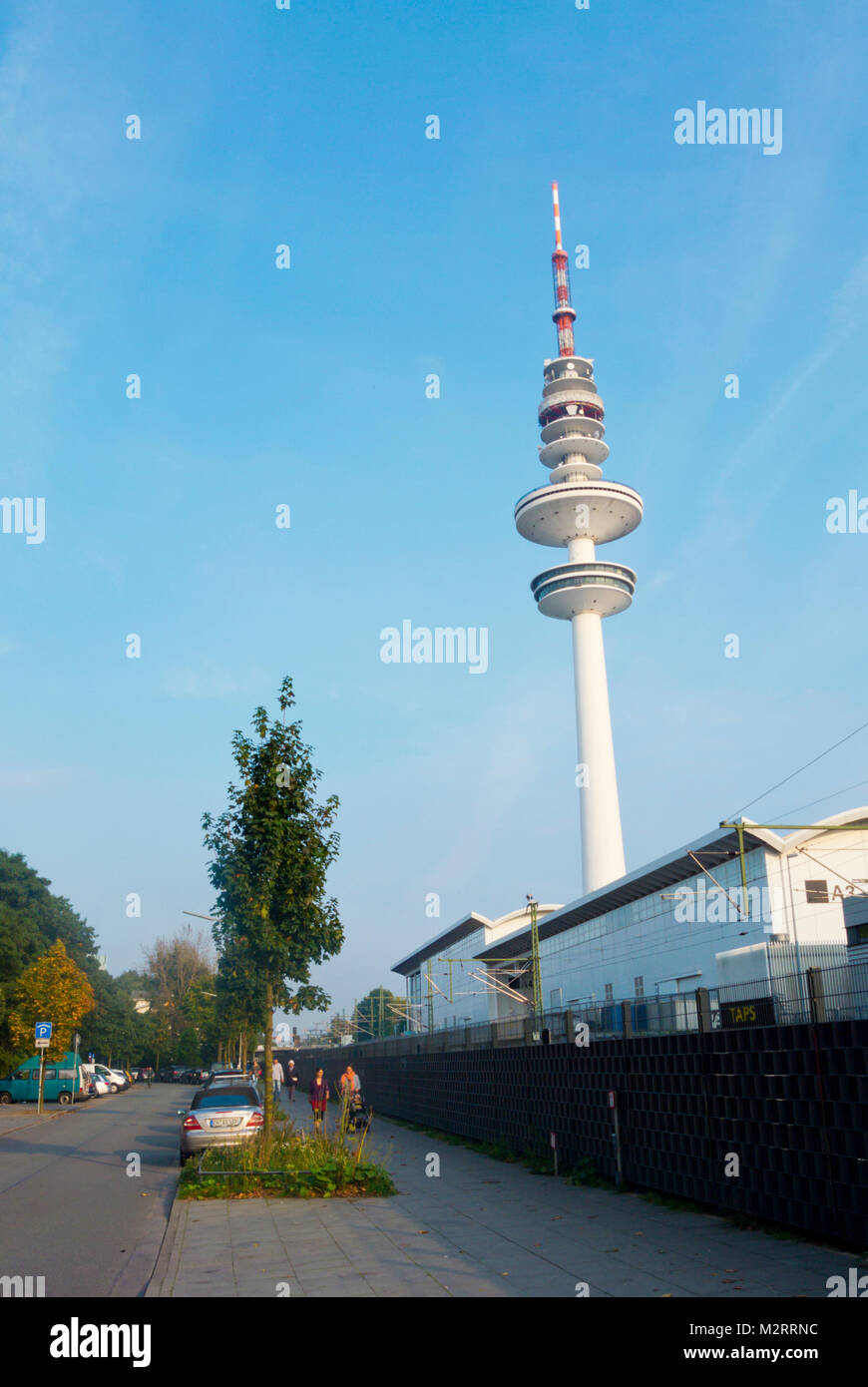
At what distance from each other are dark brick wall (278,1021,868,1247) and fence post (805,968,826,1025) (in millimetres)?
146

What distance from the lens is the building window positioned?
4122 cm

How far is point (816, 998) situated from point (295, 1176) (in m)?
7.69

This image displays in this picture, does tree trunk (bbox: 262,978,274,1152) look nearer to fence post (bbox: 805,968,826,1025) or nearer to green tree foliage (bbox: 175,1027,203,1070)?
fence post (bbox: 805,968,826,1025)

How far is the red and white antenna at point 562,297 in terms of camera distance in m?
98.3

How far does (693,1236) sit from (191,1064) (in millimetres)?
94118

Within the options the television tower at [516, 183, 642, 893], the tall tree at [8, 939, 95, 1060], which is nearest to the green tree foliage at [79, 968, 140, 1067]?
the tall tree at [8, 939, 95, 1060]

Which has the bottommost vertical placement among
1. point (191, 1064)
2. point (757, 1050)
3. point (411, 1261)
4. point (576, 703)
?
point (191, 1064)

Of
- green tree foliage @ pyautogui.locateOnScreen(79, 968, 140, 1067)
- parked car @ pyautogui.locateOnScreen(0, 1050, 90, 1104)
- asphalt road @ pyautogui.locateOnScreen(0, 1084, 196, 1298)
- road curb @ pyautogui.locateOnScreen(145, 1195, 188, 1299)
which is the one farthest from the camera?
green tree foliage @ pyautogui.locateOnScreen(79, 968, 140, 1067)

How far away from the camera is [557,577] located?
88.1m

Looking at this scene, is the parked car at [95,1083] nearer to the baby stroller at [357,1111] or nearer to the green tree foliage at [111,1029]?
the green tree foliage at [111,1029]

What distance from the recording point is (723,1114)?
464 inches

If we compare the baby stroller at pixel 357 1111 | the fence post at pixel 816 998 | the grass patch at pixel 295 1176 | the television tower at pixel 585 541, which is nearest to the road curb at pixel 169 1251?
the grass patch at pixel 295 1176
